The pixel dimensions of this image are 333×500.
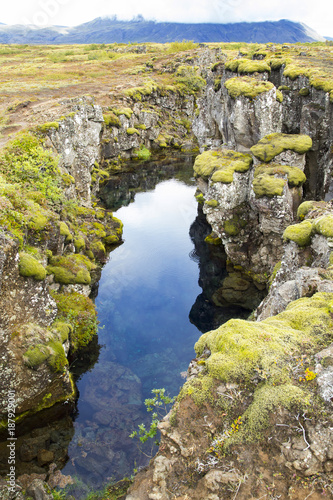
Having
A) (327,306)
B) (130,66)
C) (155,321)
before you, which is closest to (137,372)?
(155,321)

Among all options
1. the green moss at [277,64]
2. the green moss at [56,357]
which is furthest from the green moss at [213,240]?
the green moss at [56,357]

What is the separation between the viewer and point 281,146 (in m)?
27.5

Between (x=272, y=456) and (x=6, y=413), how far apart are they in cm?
1312

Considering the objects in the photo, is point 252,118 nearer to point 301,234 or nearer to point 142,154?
point 301,234

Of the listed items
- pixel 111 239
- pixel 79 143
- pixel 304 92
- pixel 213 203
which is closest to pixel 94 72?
pixel 79 143

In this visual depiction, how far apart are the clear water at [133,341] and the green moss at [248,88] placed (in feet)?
56.3

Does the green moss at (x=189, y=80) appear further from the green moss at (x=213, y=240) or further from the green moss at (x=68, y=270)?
the green moss at (x=68, y=270)

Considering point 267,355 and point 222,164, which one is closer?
point 267,355

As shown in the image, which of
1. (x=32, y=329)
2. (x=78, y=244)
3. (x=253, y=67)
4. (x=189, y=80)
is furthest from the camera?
(x=189, y=80)

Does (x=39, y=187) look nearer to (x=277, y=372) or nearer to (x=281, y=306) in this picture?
(x=281, y=306)

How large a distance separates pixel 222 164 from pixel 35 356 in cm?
2341

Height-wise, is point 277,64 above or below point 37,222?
above

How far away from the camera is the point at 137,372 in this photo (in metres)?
22.0

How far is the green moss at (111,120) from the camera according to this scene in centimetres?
5664
